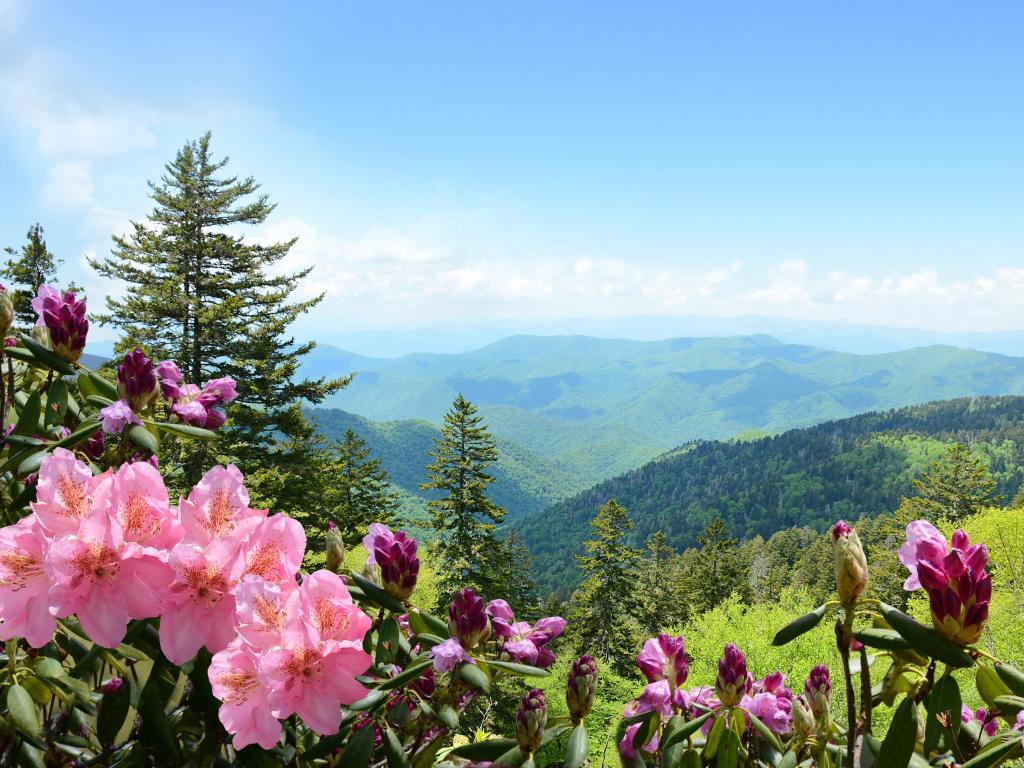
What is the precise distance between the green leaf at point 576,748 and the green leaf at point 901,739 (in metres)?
0.56

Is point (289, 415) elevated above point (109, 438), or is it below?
below

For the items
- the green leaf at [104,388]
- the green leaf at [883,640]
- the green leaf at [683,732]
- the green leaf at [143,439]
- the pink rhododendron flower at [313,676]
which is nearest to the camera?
the pink rhododendron flower at [313,676]

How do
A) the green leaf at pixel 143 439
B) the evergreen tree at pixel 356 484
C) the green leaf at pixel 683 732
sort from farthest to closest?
the evergreen tree at pixel 356 484 < the green leaf at pixel 143 439 < the green leaf at pixel 683 732

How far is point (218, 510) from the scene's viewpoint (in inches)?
42.6

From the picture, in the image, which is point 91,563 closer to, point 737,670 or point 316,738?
point 316,738

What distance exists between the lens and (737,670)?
1478 mm

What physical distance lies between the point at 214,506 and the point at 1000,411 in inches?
8227

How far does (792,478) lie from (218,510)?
15499 cm

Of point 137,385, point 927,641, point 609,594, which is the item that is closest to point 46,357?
point 137,385

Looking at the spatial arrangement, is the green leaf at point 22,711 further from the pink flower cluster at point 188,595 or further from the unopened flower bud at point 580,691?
the unopened flower bud at point 580,691

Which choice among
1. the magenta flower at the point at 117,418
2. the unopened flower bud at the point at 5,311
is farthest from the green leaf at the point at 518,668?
the unopened flower bud at the point at 5,311

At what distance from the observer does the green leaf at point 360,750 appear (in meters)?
Result: 1.12

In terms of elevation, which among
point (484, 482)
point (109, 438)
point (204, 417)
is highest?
point (204, 417)

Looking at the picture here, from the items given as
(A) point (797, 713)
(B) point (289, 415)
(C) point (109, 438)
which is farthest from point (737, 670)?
(B) point (289, 415)
